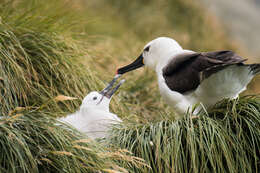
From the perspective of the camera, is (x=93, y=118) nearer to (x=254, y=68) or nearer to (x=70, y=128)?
(x=70, y=128)

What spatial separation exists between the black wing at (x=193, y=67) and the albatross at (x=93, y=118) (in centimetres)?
54

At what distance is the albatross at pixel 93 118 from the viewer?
3.09m

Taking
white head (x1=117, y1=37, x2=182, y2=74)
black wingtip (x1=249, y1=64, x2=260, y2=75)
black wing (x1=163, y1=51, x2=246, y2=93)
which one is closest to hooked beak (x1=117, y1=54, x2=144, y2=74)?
white head (x1=117, y1=37, x2=182, y2=74)

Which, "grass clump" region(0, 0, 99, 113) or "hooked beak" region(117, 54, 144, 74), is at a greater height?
"grass clump" region(0, 0, 99, 113)

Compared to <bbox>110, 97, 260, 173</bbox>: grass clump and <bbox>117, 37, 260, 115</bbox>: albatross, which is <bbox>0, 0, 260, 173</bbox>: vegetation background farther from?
<bbox>117, 37, 260, 115</bbox>: albatross

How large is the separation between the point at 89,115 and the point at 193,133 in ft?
2.81

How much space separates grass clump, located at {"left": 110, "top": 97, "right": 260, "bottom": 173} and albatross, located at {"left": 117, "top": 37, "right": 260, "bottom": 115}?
0.16 metres

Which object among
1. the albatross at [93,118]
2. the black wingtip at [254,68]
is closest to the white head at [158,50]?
the albatross at [93,118]

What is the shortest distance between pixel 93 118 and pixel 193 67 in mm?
849

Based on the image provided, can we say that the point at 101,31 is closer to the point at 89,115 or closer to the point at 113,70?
the point at 113,70

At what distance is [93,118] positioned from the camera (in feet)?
10.4

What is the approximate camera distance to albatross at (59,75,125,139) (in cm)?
309

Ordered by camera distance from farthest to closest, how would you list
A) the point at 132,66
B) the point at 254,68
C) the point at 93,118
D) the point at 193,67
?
the point at 132,66 → the point at 93,118 → the point at 193,67 → the point at 254,68

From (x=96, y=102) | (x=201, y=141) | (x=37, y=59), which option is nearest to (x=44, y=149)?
(x=96, y=102)
